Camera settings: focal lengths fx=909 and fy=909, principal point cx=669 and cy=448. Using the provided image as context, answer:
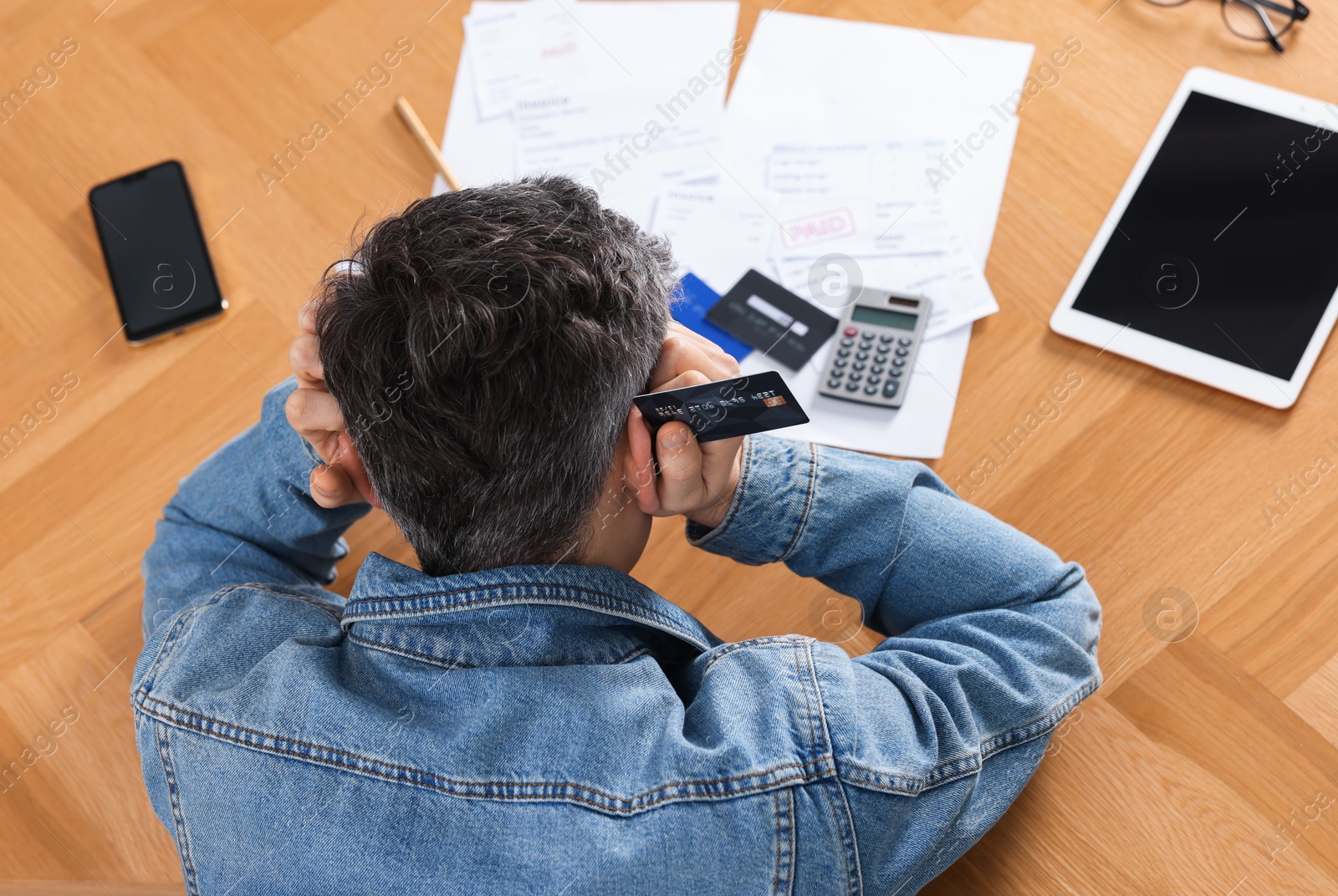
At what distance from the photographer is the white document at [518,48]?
1019 millimetres

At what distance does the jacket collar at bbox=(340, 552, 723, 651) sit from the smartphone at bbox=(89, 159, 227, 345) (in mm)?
514

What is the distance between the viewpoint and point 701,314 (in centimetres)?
92

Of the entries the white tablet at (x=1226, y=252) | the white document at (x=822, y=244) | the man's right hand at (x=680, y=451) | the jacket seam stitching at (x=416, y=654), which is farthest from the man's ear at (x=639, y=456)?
the white tablet at (x=1226, y=252)

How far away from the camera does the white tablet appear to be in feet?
2.73

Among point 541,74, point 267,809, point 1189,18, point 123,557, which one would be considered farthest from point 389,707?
point 1189,18

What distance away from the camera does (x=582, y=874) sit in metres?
0.51

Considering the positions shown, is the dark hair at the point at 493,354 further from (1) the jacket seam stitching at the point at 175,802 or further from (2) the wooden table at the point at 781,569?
(2) the wooden table at the point at 781,569

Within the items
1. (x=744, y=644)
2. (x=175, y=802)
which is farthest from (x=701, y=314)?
(x=175, y=802)

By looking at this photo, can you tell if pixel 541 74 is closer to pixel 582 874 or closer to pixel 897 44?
pixel 897 44

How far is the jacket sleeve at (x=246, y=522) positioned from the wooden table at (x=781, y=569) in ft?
0.30

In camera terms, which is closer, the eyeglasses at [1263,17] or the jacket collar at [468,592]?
the jacket collar at [468,592]

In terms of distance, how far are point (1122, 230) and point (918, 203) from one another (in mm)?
196

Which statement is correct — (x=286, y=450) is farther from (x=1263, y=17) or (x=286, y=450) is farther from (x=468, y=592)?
(x=1263, y=17)

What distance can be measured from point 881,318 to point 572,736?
21.0 inches
